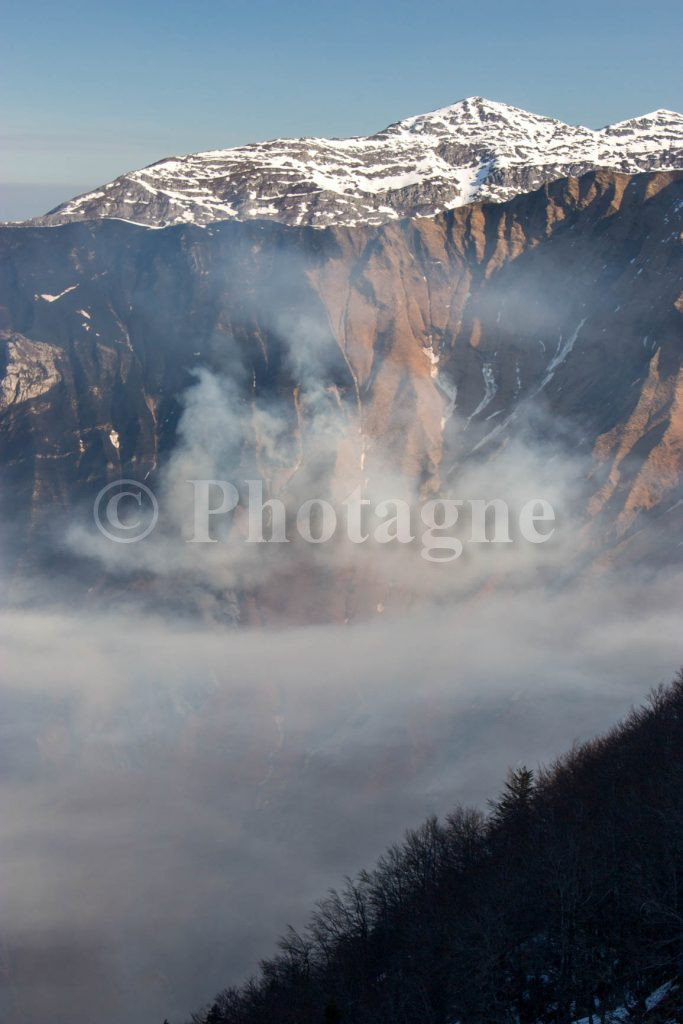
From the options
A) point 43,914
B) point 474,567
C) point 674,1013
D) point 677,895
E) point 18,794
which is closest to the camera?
point 674,1013

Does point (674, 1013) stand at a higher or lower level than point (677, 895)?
lower

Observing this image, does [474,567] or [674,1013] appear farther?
[474,567]

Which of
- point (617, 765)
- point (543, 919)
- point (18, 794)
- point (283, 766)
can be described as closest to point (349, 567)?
point (283, 766)

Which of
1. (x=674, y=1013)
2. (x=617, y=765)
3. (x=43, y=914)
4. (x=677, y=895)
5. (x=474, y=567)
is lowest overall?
(x=674, y=1013)

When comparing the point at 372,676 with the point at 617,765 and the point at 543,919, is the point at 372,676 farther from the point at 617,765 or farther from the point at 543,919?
the point at 543,919

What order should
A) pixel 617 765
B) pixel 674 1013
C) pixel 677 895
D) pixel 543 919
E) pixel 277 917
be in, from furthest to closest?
pixel 277 917
pixel 617 765
pixel 543 919
pixel 677 895
pixel 674 1013

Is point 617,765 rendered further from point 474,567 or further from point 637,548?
point 474,567

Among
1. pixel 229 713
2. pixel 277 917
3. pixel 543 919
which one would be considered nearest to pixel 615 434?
pixel 229 713
